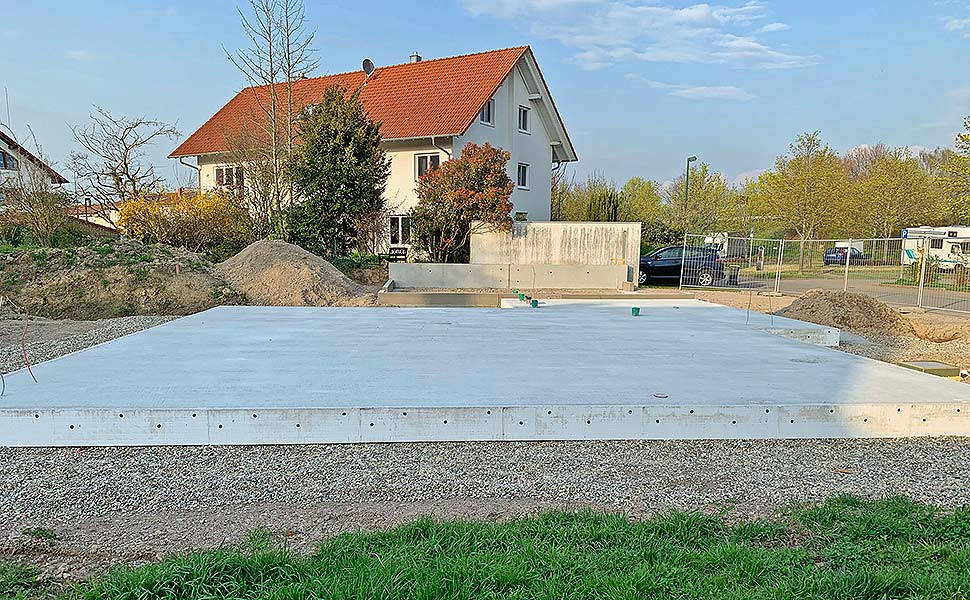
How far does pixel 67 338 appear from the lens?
8.48 m

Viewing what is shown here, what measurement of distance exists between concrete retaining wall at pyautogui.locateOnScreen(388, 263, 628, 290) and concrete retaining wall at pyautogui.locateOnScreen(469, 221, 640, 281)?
2.61 feet

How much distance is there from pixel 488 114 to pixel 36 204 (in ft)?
47.0

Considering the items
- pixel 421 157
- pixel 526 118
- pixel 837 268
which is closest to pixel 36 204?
pixel 421 157

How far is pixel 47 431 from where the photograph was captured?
4.07 metres

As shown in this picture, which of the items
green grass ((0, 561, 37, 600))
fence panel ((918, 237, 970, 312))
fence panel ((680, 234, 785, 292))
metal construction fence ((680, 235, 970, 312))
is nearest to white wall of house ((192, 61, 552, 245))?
metal construction fence ((680, 235, 970, 312))

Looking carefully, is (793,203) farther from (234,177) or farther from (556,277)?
(234,177)

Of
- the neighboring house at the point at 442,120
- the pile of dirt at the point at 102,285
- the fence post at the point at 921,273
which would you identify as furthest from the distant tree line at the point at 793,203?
the pile of dirt at the point at 102,285

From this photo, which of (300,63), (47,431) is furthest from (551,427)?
(300,63)

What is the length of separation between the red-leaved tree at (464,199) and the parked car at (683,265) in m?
4.92

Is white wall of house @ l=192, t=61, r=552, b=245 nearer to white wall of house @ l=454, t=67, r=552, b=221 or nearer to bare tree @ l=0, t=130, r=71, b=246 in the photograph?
white wall of house @ l=454, t=67, r=552, b=221

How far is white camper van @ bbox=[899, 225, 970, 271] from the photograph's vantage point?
15.4 meters

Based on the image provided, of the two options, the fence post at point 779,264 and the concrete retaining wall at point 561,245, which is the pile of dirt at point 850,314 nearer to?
the fence post at point 779,264

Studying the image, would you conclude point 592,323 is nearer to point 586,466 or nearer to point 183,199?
point 586,466

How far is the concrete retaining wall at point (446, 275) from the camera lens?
55.5 feet
